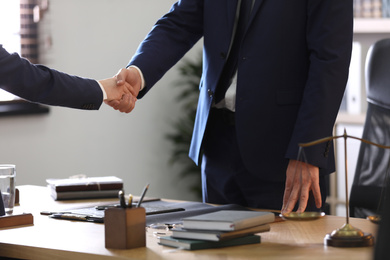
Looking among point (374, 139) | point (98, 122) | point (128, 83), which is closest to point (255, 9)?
point (128, 83)

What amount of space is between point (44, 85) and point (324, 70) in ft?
2.96

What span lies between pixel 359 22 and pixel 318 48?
248cm

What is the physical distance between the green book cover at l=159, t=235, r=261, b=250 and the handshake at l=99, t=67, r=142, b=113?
1046 mm

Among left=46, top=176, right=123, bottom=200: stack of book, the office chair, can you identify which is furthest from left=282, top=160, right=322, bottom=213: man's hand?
left=46, top=176, right=123, bottom=200: stack of book

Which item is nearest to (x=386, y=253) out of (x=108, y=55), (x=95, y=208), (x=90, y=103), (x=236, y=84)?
(x=95, y=208)

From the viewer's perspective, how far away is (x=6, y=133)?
3.91m

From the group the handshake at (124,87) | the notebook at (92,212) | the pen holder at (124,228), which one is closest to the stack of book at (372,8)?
the handshake at (124,87)

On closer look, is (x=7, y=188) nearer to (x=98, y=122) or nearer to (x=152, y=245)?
(x=152, y=245)

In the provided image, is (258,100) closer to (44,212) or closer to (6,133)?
(44,212)

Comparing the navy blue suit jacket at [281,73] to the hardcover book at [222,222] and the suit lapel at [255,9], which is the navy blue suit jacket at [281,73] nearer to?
the suit lapel at [255,9]

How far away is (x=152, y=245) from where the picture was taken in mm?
1504

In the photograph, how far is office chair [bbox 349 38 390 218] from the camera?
2424mm

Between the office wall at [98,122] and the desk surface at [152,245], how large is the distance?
2253mm

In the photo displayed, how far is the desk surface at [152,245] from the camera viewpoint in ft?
4.61
